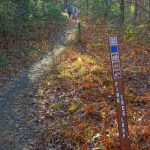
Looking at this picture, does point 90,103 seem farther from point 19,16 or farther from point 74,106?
point 19,16

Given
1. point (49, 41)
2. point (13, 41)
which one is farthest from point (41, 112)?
point (49, 41)

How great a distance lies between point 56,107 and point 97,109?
1.74 m

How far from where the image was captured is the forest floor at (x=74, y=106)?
9195mm

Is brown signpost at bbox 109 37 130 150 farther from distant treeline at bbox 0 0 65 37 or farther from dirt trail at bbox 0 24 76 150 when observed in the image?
distant treeline at bbox 0 0 65 37

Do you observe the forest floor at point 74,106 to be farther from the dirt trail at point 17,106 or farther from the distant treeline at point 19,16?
the distant treeline at point 19,16

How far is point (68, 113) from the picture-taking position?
11.5 metres

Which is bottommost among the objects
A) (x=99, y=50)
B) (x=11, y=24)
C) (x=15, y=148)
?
(x=15, y=148)

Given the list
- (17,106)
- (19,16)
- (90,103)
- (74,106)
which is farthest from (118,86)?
(19,16)

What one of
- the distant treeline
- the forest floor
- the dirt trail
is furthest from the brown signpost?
the distant treeline

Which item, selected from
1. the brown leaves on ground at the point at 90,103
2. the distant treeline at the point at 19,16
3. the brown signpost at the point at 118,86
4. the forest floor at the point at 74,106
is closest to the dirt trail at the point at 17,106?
the forest floor at the point at 74,106

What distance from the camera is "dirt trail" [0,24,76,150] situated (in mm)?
9609

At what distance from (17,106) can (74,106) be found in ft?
7.53

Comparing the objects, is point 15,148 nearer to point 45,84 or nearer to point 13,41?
point 45,84

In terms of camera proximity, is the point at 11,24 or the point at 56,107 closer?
the point at 56,107
